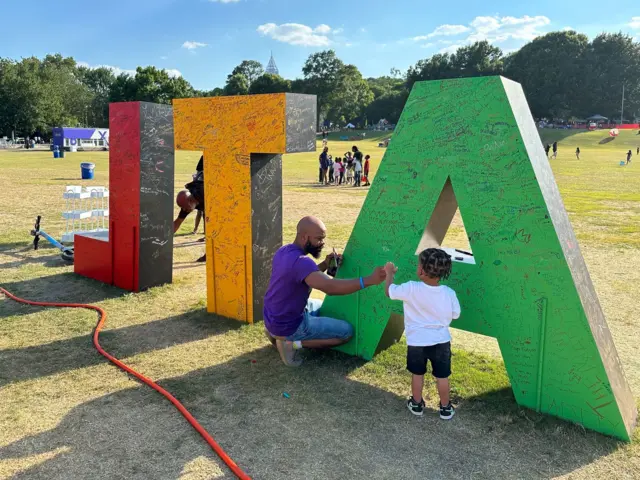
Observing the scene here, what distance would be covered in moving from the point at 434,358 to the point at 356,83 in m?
105

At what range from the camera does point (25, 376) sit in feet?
15.9

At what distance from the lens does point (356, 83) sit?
339 feet

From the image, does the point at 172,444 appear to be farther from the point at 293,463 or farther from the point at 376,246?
the point at 376,246

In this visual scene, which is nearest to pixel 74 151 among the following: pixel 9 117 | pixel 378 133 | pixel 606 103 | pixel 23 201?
pixel 9 117

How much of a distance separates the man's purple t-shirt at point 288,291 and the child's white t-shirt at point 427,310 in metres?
0.99

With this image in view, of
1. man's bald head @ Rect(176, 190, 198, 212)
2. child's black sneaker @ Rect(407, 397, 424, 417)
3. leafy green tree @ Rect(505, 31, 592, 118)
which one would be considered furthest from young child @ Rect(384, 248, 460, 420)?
leafy green tree @ Rect(505, 31, 592, 118)

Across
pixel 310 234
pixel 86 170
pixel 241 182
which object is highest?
pixel 86 170

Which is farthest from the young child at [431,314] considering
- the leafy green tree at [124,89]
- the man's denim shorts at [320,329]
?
the leafy green tree at [124,89]

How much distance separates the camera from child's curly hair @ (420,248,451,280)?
151 inches

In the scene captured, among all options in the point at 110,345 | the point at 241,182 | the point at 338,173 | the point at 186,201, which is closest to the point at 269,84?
the point at 338,173

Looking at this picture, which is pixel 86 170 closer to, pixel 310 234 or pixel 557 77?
pixel 310 234

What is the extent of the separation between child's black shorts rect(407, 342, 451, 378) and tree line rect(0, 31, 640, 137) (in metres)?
69.0

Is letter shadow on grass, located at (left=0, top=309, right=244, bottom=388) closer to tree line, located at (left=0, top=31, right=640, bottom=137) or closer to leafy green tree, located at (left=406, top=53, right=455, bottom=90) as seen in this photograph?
tree line, located at (left=0, top=31, right=640, bottom=137)

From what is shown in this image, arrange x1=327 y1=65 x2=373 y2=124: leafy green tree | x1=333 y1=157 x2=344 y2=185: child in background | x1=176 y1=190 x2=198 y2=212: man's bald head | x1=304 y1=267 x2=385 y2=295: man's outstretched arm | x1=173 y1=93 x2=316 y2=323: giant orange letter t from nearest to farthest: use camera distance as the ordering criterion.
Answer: x1=304 y1=267 x2=385 y2=295: man's outstretched arm
x1=173 y1=93 x2=316 y2=323: giant orange letter t
x1=176 y1=190 x2=198 y2=212: man's bald head
x1=333 y1=157 x2=344 y2=185: child in background
x1=327 y1=65 x2=373 y2=124: leafy green tree
